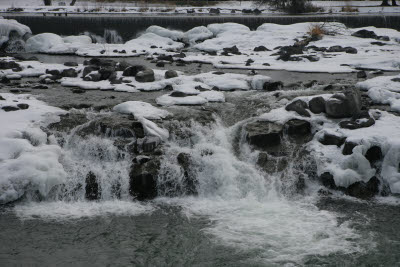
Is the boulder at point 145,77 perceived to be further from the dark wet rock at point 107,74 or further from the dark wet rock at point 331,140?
the dark wet rock at point 331,140

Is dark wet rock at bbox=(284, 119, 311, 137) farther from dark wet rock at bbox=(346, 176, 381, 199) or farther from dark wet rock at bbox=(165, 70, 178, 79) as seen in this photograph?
dark wet rock at bbox=(165, 70, 178, 79)

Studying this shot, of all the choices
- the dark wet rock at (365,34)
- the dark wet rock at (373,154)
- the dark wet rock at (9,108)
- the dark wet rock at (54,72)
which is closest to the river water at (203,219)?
the dark wet rock at (373,154)

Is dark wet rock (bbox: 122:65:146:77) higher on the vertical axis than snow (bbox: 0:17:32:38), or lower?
lower

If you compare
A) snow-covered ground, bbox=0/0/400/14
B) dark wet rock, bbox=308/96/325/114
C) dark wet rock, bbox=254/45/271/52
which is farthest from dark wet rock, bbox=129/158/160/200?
snow-covered ground, bbox=0/0/400/14

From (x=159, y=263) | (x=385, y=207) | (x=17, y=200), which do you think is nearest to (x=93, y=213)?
(x=17, y=200)

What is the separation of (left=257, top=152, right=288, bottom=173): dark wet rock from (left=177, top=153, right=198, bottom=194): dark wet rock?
142 cm

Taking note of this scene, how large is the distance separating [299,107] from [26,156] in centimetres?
601

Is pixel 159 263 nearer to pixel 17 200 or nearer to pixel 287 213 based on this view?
pixel 287 213

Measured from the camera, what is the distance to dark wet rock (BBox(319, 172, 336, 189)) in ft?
27.3

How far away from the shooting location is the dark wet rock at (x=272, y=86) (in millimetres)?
12984

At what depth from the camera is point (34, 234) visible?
21.7 feet

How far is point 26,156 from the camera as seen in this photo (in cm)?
824

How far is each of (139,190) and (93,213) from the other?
105cm

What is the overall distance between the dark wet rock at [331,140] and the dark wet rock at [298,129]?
0.51 m
